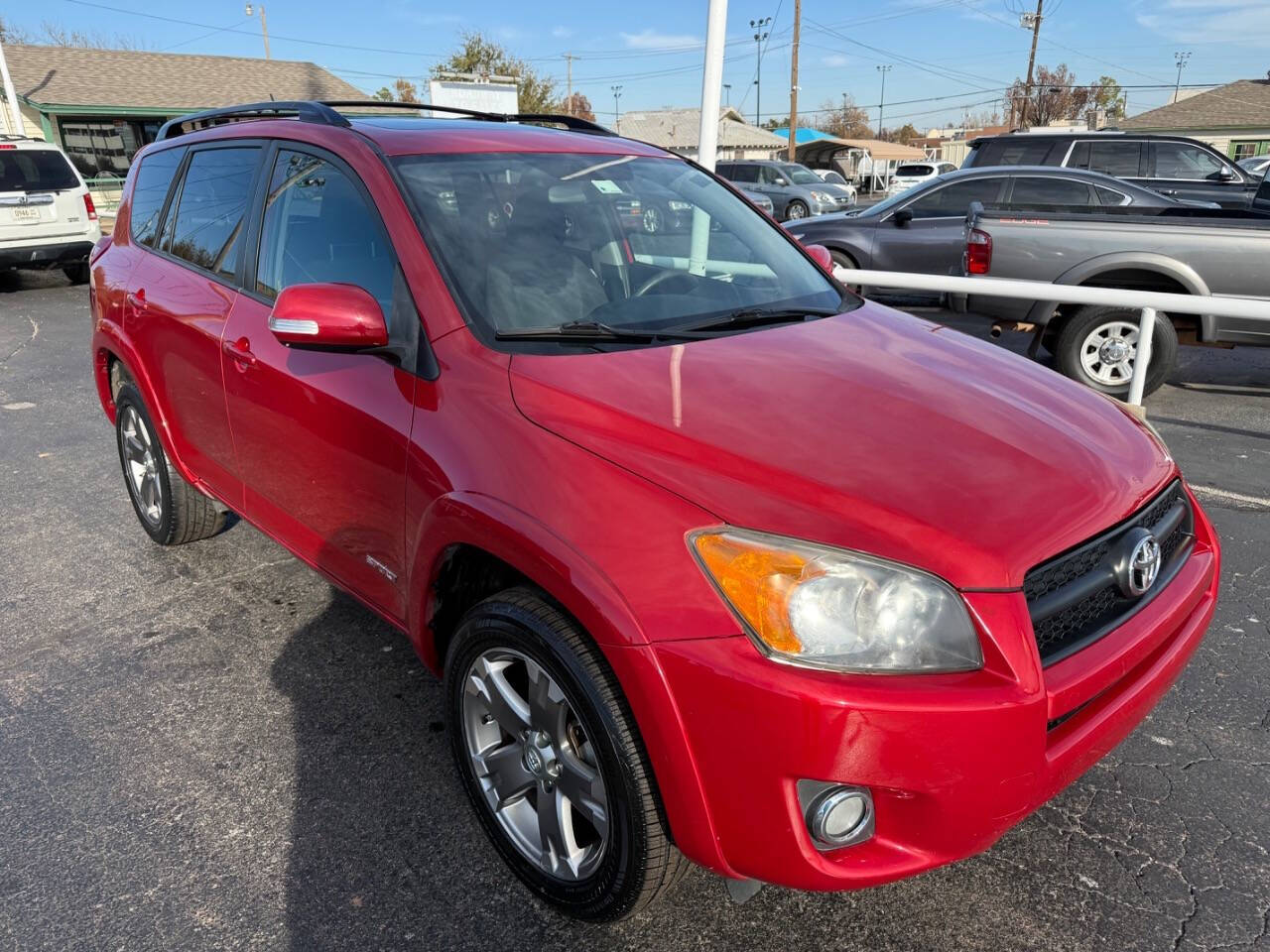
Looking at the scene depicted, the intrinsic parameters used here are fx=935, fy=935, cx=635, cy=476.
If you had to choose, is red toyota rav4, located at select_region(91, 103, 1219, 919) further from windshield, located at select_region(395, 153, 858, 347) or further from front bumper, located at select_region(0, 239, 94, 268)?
front bumper, located at select_region(0, 239, 94, 268)

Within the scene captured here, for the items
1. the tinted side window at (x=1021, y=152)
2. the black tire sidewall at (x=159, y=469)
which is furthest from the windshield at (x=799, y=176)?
the black tire sidewall at (x=159, y=469)

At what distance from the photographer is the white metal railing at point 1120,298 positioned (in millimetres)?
5387

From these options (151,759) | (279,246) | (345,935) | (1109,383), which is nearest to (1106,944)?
(345,935)

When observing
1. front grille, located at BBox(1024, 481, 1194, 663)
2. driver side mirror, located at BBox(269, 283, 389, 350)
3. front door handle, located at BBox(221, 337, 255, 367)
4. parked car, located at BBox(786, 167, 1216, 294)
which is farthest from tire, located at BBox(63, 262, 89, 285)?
front grille, located at BBox(1024, 481, 1194, 663)

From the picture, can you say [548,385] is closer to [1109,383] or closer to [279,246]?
[279,246]

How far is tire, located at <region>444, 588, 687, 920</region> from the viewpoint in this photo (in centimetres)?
194

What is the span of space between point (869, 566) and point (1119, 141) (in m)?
13.2

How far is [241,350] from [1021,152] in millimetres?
12418

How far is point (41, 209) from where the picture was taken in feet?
43.0

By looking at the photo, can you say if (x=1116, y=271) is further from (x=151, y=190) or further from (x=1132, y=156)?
(x=1132, y=156)

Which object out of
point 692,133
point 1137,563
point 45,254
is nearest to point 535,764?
point 1137,563

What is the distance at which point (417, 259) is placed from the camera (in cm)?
257

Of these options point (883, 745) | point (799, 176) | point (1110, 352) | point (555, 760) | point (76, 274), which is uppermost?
point (799, 176)

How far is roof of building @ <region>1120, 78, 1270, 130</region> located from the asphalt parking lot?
5574 centimetres
